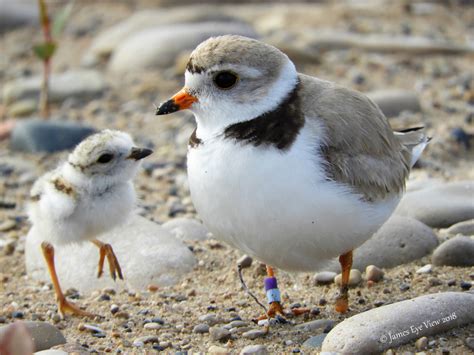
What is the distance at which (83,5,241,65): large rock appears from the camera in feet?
30.4

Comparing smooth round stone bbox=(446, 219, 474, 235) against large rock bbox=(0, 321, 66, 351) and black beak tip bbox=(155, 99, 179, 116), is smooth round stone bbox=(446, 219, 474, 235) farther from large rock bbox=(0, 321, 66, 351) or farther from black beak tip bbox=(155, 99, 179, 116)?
large rock bbox=(0, 321, 66, 351)

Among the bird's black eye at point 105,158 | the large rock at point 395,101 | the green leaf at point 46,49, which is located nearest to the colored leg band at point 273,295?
the bird's black eye at point 105,158

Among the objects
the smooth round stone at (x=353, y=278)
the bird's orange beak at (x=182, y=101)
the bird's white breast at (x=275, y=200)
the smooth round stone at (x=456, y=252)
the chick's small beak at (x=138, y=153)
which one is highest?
the bird's orange beak at (x=182, y=101)

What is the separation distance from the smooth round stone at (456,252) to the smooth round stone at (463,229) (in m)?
0.33

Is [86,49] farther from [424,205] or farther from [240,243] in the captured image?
[240,243]

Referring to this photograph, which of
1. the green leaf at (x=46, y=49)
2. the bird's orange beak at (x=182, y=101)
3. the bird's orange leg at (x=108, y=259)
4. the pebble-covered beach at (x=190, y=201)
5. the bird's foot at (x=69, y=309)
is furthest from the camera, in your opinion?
the green leaf at (x=46, y=49)

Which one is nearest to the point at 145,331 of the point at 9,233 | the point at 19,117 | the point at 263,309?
the point at 263,309

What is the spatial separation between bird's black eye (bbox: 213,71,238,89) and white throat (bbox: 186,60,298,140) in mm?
85

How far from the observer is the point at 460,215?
197 inches

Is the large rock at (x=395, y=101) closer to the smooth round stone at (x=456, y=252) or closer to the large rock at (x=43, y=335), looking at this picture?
the smooth round stone at (x=456, y=252)

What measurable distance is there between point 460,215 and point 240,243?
5.74 ft

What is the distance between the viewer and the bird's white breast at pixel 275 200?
11.7 ft

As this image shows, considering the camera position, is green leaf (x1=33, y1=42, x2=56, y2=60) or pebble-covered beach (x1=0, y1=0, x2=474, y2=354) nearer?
pebble-covered beach (x1=0, y1=0, x2=474, y2=354)

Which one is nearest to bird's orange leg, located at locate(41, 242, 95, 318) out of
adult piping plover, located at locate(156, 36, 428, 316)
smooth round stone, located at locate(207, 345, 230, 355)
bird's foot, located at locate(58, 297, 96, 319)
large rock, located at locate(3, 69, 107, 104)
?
bird's foot, located at locate(58, 297, 96, 319)
